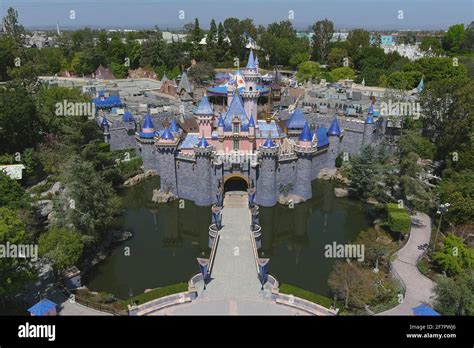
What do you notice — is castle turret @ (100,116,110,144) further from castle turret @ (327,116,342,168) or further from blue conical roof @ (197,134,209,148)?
castle turret @ (327,116,342,168)

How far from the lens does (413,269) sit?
80.7ft

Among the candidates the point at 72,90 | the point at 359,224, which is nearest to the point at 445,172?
the point at 359,224

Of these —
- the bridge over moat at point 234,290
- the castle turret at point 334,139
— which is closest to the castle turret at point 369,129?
the castle turret at point 334,139

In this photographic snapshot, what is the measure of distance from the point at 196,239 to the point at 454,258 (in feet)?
57.6

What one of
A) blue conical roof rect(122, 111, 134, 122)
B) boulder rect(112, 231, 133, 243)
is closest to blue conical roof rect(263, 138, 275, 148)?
boulder rect(112, 231, 133, 243)

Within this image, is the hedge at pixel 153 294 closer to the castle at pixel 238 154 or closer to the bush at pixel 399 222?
the castle at pixel 238 154

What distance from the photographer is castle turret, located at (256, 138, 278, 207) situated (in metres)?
33.4

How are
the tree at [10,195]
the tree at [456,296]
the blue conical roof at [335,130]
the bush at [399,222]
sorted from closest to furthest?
the tree at [456,296] → the tree at [10,195] → the bush at [399,222] → the blue conical roof at [335,130]

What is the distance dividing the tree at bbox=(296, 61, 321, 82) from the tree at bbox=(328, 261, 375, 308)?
181ft

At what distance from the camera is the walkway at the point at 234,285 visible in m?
20.6

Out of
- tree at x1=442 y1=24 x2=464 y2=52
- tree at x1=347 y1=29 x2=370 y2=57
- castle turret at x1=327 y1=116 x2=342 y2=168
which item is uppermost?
tree at x1=442 y1=24 x2=464 y2=52

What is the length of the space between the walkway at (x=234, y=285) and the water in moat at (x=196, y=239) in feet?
7.02

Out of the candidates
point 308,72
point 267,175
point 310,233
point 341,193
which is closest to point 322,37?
point 308,72

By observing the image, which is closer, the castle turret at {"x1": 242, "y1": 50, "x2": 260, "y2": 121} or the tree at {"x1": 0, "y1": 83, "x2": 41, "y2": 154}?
the tree at {"x1": 0, "y1": 83, "x2": 41, "y2": 154}
